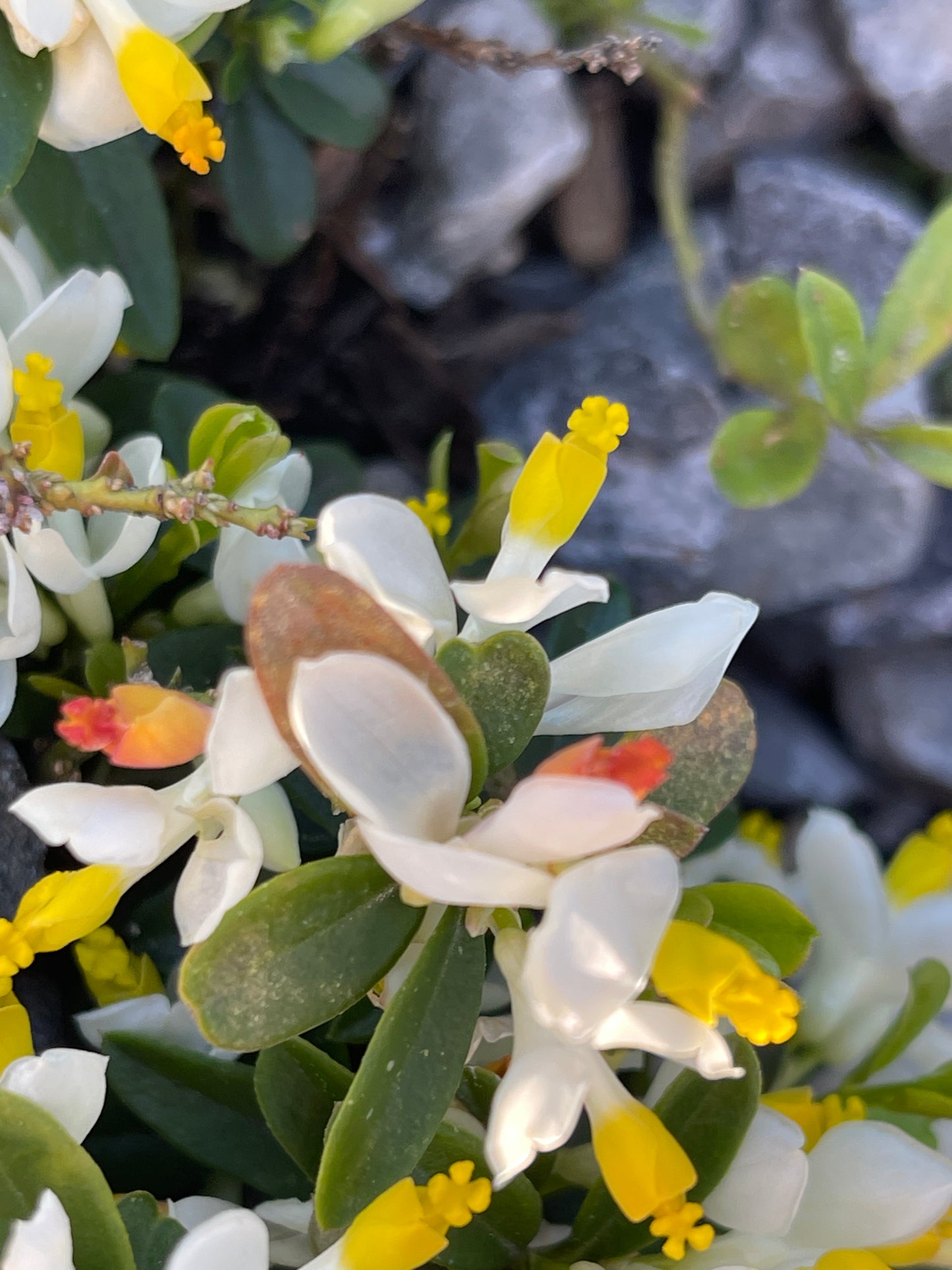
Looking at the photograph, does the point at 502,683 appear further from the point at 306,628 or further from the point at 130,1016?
the point at 130,1016

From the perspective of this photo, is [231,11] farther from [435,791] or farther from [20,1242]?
[20,1242]

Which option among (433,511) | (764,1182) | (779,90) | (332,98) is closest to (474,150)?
(332,98)

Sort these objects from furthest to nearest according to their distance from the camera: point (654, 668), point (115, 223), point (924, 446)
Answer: point (924, 446) < point (115, 223) < point (654, 668)

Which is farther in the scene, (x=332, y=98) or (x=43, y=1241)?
(x=332, y=98)

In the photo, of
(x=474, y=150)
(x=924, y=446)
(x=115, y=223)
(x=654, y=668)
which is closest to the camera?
(x=654, y=668)

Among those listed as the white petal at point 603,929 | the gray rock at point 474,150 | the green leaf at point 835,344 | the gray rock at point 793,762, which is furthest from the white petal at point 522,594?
the gray rock at point 793,762

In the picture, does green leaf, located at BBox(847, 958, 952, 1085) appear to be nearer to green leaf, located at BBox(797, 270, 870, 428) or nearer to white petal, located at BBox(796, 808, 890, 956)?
white petal, located at BBox(796, 808, 890, 956)
